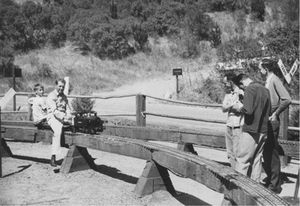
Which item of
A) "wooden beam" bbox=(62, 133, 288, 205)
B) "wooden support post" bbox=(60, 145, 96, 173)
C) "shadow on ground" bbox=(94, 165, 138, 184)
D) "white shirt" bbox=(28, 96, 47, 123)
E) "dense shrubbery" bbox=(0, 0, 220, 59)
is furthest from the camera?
"dense shrubbery" bbox=(0, 0, 220, 59)

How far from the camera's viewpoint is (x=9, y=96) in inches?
284

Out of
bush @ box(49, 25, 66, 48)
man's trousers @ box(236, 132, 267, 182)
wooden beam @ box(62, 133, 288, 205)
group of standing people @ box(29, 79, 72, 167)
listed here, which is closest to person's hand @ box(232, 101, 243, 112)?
man's trousers @ box(236, 132, 267, 182)

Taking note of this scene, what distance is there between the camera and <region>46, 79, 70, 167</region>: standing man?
7.48 metres

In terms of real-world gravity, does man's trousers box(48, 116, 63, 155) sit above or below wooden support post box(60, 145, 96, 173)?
above

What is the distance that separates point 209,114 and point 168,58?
16178mm

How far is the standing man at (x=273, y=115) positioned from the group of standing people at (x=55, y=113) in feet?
10.7

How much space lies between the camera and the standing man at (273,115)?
628 cm

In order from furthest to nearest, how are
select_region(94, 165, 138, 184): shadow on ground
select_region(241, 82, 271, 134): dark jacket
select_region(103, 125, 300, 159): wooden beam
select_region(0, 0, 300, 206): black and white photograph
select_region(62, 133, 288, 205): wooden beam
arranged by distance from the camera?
1. select_region(94, 165, 138, 184): shadow on ground
2. select_region(103, 125, 300, 159): wooden beam
3. select_region(0, 0, 300, 206): black and white photograph
4. select_region(241, 82, 271, 134): dark jacket
5. select_region(62, 133, 288, 205): wooden beam

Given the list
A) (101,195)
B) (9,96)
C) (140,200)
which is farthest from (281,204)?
(9,96)

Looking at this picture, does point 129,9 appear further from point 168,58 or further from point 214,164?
point 214,164

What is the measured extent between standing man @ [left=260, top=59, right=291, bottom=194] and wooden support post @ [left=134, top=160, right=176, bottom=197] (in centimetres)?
150

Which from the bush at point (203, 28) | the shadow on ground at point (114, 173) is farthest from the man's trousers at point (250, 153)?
the bush at point (203, 28)

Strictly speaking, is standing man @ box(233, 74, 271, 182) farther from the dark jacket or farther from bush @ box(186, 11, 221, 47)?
bush @ box(186, 11, 221, 47)

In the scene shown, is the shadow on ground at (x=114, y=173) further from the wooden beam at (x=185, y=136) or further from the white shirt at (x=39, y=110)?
the white shirt at (x=39, y=110)
